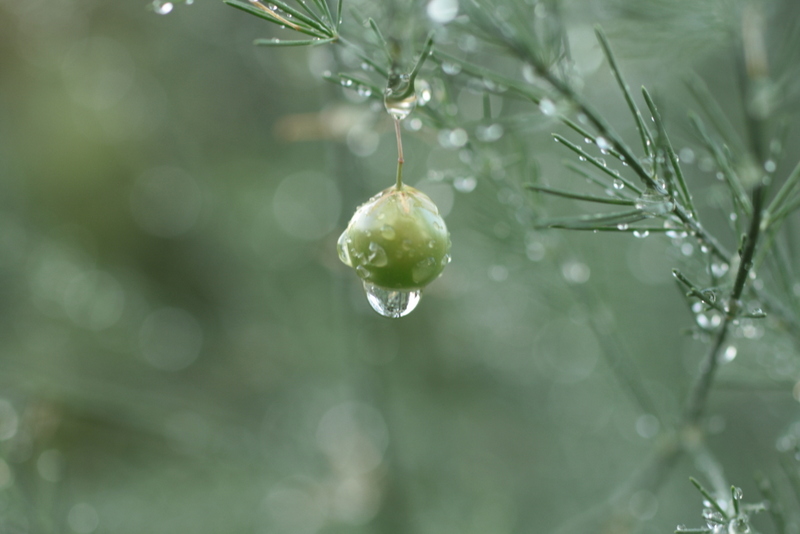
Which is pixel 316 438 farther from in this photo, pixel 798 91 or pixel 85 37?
pixel 85 37

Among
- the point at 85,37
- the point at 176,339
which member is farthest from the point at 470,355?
the point at 85,37

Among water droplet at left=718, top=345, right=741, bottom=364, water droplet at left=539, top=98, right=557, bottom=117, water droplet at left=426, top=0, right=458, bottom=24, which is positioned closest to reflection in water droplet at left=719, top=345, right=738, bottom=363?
water droplet at left=718, top=345, right=741, bottom=364

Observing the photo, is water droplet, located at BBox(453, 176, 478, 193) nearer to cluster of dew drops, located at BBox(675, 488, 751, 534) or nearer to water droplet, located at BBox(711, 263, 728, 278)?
water droplet, located at BBox(711, 263, 728, 278)

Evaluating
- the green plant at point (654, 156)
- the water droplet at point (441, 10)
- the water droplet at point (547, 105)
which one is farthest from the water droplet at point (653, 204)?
the water droplet at point (441, 10)

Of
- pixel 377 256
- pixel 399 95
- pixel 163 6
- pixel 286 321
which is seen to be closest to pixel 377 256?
pixel 377 256

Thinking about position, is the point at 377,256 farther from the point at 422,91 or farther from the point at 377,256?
the point at 422,91

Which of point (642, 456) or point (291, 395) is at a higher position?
point (642, 456)
